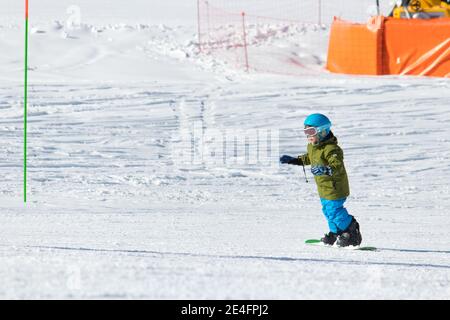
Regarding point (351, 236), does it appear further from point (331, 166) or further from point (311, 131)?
point (311, 131)

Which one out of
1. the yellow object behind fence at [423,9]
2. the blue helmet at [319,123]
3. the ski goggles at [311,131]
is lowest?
the yellow object behind fence at [423,9]

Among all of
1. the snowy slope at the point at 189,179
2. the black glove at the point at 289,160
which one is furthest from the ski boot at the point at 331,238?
the black glove at the point at 289,160

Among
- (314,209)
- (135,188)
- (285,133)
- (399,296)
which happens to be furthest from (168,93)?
(399,296)

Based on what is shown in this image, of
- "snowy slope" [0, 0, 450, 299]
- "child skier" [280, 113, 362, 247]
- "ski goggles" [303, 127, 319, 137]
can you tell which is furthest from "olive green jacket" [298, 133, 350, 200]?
"snowy slope" [0, 0, 450, 299]

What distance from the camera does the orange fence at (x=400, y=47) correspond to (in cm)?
2058

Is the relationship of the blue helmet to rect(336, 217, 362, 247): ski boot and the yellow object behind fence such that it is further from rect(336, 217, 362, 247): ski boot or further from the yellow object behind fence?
the yellow object behind fence

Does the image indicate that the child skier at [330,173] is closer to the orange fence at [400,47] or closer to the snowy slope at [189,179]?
the snowy slope at [189,179]

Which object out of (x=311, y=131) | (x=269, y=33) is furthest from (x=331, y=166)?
(x=269, y=33)

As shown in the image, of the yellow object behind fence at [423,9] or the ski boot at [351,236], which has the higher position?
the yellow object behind fence at [423,9]

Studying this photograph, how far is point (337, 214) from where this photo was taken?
784 centimetres

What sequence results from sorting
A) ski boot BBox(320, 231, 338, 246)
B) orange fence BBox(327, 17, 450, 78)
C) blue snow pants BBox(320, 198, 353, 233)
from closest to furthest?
blue snow pants BBox(320, 198, 353, 233) → ski boot BBox(320, 231, 338, 246) → orange fence BBox(327, 17, 450, 78)

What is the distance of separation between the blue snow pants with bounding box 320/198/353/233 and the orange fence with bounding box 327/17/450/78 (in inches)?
522

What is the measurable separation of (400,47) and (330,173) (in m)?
13.8

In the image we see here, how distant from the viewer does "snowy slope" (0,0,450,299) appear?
217 inches
